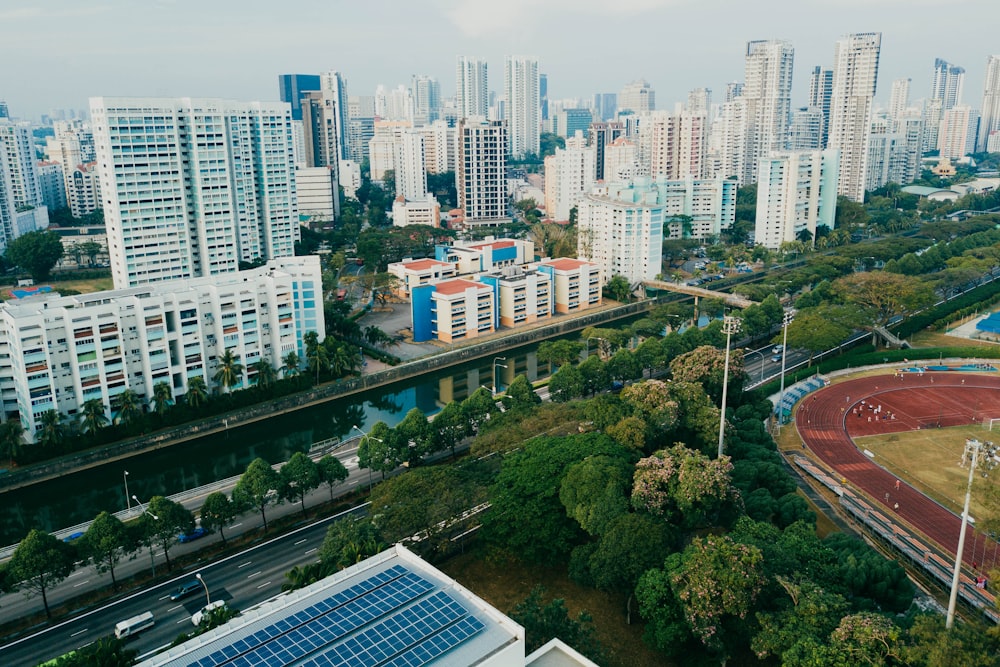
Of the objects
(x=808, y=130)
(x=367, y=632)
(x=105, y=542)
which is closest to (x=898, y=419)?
(x=367, y=632)

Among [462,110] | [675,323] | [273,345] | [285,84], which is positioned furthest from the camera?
[462,110]

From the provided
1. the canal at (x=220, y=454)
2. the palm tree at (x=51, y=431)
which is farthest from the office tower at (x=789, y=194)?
the palm tree at (x=51, y=431)

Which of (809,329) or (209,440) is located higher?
(809,329)

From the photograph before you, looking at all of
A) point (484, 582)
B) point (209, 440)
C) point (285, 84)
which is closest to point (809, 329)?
point (484, 582)

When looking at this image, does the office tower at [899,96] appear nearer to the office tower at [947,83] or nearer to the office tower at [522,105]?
the office tower at [947,83]

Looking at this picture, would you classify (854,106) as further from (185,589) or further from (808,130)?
(185,589)

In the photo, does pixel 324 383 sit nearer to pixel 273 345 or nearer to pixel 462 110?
pixel 273 345
